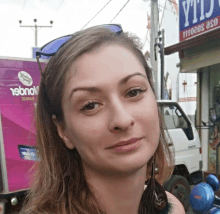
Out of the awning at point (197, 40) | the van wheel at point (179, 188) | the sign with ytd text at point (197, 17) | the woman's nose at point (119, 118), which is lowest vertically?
the van wheel at point (179, 188)

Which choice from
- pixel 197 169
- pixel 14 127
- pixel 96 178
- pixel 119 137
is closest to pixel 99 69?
pixel 119 137

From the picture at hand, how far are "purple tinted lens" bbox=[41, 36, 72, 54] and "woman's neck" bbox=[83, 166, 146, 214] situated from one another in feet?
1.94

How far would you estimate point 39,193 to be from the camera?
1.10m

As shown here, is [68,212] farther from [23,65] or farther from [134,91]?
[23,65]

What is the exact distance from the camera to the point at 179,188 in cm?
399

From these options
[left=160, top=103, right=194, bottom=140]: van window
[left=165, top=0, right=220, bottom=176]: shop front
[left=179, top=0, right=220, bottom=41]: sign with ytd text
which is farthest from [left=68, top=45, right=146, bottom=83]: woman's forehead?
[left=179, top=0, right=220, bottom=41]: sign with ytd text

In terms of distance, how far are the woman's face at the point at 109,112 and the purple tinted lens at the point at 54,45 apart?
0.65ft

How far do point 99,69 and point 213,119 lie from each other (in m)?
5.95

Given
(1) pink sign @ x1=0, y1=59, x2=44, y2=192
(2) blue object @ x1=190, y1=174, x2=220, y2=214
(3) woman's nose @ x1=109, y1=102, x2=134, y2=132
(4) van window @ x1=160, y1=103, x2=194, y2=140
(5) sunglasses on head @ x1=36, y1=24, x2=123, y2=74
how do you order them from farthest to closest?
(4) van window @ x1=160, y1=103, x2=194, y2=140
(1) pink sign @ x1=0, y1=59, x2=44, y2=192
(2) blue object @ x1=190, y1=174, x2=220, y2=214
(5) sunglasses on head @ x1=36, y1=24, x2=123, y2=74
(3) woman's nose @ x1=109, y1=102, x2=134, y2=132

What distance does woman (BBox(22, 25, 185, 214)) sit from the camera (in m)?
0.95

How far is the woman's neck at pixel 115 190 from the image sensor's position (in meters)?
1.07

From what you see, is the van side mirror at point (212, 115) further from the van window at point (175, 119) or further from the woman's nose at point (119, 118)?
the woman's nose at point (119, 118)

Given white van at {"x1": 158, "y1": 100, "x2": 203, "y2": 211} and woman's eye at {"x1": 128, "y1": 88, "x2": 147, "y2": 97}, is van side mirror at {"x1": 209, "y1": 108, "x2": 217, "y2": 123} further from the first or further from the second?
woman's eye at {"x1": 128, "y1": 88, "x2": 147, "y2": 97}

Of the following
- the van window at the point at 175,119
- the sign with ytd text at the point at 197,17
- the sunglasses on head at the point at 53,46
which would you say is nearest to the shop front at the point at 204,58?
the sign with ytd text at the point at 197,17
